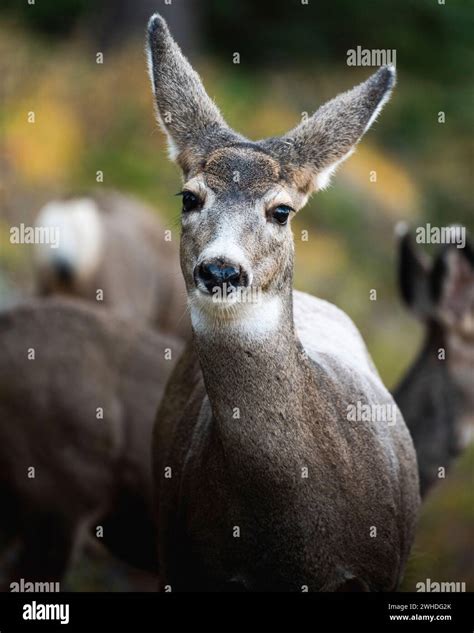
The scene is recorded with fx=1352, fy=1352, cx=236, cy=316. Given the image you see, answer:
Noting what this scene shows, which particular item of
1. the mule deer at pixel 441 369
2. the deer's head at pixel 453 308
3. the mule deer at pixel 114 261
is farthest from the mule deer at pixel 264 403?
the mule deer at pixel 114 261

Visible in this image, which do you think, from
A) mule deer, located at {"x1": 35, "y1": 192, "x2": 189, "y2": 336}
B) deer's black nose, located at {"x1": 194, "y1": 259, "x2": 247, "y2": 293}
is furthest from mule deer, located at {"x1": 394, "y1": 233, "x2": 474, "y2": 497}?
deer's black nose, located at {"x1": 194, "y1": 259, "x2": 247, "y2": 293}

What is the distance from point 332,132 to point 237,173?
1.78ft

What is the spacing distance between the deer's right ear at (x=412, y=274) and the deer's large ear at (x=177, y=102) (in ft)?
10.3

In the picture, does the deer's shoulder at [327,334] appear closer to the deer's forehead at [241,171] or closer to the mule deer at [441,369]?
the deer's forehead at [241,171]

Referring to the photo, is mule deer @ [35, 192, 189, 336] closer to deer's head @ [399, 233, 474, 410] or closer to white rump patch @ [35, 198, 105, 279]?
white rump patch @ [35, 198, 105, 279]

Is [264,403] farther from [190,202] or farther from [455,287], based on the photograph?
[455,287]

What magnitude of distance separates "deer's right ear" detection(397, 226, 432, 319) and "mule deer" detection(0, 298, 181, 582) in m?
1.66

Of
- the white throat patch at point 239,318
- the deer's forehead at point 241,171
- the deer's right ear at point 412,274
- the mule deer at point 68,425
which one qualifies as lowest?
the mule deer at point 68,425

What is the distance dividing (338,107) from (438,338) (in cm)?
305

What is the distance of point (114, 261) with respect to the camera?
1195 cm

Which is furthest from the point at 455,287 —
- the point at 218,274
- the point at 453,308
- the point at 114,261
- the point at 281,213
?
the point at 114,261

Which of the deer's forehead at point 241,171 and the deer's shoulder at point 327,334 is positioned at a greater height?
the deer's forehead at point 241,171

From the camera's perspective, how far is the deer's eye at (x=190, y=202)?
5359 millimetres

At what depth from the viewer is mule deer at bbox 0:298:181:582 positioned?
8.10 m
